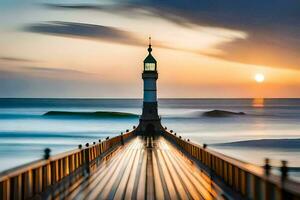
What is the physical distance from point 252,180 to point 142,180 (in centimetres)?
445

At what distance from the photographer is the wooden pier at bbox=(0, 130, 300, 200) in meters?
9.36

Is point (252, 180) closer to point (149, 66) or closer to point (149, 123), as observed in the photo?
point (149, 123)

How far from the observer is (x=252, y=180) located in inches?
393

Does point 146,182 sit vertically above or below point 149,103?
below

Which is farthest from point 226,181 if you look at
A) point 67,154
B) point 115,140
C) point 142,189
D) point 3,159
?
point 3,159

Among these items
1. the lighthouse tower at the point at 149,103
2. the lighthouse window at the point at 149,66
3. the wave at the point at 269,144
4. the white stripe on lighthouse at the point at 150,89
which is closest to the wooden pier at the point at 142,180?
the lighthouse tower at the point at 149,103

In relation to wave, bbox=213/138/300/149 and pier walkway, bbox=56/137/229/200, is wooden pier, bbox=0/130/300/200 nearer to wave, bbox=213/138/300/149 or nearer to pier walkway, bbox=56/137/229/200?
pier walkway, bbox=56/137/229/200

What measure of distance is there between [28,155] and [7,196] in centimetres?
4137

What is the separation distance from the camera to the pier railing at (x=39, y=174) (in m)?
9.27

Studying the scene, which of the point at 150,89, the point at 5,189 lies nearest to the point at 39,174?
the point at 5,189

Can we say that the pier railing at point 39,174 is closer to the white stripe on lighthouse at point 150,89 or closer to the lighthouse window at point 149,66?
the white stripe on lighthouse at point 150,89

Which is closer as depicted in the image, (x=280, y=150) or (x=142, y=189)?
(x=142, y=189)

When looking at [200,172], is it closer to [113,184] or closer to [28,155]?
[113,184]

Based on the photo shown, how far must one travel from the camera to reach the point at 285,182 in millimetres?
8242
